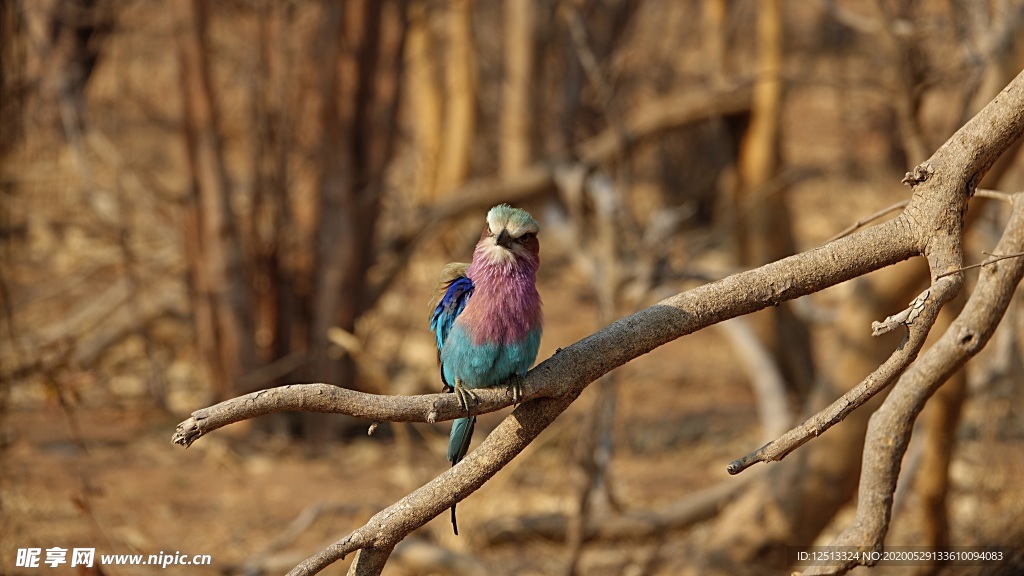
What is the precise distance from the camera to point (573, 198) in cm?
629

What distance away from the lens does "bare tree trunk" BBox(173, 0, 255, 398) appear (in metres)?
6.93

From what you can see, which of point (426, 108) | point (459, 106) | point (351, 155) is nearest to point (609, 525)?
point (351, 155)

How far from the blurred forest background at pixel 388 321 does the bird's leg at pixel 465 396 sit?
2009 millimetres

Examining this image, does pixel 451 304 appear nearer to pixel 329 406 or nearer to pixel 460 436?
pixel 460 436

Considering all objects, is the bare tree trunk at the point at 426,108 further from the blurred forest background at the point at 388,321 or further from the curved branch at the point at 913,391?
the curved branch at the point at 913,391

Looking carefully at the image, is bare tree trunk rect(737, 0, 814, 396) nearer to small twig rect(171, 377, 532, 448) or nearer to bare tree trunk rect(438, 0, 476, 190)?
bare tree trunk rect(438, 0, 476, 190)

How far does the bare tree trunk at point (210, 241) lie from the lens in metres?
6.93

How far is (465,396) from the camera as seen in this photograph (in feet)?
7.69

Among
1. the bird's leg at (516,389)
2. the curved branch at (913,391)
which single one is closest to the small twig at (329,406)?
the bird's leg at (516,389)

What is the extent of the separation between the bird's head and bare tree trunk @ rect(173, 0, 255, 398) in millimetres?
4900

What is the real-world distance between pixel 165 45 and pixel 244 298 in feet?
16.0

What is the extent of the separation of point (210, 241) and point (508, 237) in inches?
197

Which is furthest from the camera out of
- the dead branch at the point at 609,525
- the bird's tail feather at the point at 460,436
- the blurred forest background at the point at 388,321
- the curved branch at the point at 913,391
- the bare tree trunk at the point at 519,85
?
the bare tree trunk at the point at 519,85

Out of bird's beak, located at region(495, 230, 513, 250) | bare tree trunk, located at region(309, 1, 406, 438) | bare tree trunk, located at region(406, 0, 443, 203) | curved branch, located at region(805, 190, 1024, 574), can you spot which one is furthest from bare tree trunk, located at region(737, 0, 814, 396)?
bird's beak, located at region(495, 230, 513, 250)
